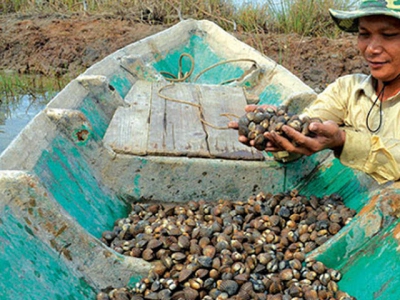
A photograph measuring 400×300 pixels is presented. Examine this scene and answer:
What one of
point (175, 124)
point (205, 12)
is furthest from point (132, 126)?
point (205, 12)

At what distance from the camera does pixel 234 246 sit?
7.97 ft

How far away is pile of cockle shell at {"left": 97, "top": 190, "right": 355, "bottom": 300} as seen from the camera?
224 centimetres

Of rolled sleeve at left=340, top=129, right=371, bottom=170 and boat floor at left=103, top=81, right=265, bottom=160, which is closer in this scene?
rolled sleeve at left=340, top=129, right=371, bottom=170

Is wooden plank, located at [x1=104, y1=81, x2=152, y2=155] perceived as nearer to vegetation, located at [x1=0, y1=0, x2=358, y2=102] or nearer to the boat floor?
the boat floor

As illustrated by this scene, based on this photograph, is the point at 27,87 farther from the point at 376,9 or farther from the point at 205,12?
the point at 376,9

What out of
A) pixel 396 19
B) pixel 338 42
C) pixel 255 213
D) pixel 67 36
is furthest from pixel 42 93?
pixel 396 19

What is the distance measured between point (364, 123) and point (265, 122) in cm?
53

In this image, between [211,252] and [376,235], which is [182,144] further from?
[376,235]

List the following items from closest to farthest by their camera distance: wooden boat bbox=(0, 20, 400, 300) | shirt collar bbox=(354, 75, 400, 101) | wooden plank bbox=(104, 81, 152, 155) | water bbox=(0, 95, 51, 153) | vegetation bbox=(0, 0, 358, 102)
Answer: wooden boat bbox=(0, 20, 400, 300)
shirt collar bbox=(354, 75, 400, 101)
wooden plank bbox=(104, 81, 152, 155)
water bbox=(0, 95, 51, 153)
vegetation bbox=(0, 0, 358, 102)

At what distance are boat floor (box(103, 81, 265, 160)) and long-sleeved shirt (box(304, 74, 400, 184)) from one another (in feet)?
1.69

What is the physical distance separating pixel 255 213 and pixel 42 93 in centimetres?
633

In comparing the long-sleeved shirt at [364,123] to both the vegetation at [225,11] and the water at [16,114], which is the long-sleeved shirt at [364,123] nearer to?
the water at [16,114]

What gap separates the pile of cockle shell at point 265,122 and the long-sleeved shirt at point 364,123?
0.74 ft

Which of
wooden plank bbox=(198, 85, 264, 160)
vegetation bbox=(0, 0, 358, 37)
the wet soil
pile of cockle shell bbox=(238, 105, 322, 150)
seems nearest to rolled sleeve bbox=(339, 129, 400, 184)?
pile of cockle shell bbox=(238, 105, 322, 150)
